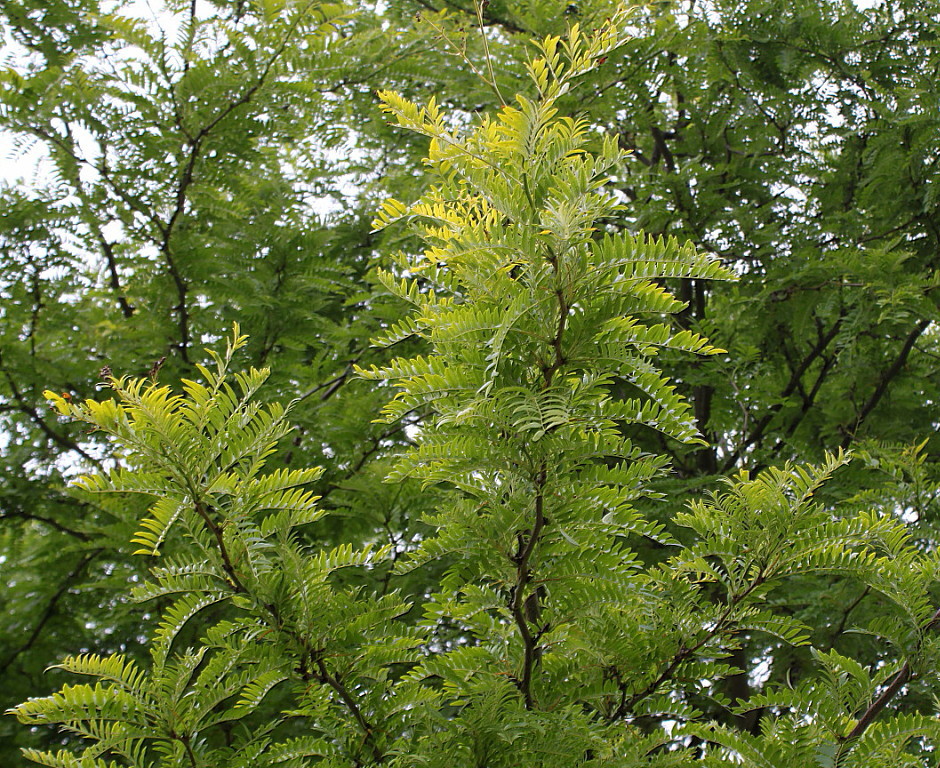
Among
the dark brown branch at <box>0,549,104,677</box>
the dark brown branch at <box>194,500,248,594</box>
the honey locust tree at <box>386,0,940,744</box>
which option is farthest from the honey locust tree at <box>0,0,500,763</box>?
the dark brown branch at <box>194,500,248,594</box>

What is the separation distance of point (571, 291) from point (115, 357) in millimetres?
3137

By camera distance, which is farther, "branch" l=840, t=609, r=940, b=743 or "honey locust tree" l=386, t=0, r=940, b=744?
"honey locust tree" l=386, t=0, r=940, b=744

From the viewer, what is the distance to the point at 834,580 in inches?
144

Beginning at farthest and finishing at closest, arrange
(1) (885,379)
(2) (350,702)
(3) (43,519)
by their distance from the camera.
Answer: (1) (885,379) → (3) (43,519) → (2) (350,702)

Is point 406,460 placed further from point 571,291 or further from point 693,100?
point 693,100

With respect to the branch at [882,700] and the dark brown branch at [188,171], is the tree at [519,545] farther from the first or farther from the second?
the dark brown branch at [188,171]

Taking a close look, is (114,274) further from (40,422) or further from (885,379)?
(885,379)

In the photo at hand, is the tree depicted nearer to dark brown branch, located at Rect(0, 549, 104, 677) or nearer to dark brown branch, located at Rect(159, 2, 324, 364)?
dark brown branch, located at Rect(0, 549, 104, 677)

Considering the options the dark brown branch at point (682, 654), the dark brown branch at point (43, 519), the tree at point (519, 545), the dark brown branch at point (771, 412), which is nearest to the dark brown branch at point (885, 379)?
the dark brown branch at point (771, 412)

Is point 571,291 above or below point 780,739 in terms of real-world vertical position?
above

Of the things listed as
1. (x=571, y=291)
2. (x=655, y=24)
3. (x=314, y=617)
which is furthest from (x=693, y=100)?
(x=314, y=617)

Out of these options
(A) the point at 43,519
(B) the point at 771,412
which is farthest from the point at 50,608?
(B) the point at 771,412

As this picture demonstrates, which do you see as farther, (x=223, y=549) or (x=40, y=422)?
(x=40, y=422)

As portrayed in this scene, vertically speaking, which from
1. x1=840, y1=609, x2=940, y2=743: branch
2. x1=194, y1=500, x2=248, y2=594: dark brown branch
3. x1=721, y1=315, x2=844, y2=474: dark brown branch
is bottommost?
x1=840, y1=609, x2=940, y2=743: branch
